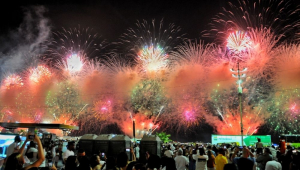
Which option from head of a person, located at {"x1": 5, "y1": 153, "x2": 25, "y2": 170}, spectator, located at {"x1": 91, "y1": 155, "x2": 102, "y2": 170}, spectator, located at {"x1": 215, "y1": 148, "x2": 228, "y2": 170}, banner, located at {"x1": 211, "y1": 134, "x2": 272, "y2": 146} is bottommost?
banner, located at {"x1": 211, "y1": 134, "x2": 272, "y2": 146}

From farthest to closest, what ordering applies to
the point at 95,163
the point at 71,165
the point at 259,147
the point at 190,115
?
1. the point at 190,115
2. the point at 259,147
3. the point at 95,163
4. the point at 71,165

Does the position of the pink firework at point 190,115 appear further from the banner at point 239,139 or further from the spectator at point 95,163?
the spectator at point 95,163

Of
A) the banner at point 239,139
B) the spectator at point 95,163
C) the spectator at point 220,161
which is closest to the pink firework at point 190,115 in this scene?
the banner at point 239,139

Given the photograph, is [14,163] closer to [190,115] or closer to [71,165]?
[71,165]

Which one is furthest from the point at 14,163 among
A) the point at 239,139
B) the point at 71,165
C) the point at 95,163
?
the point at 239,139

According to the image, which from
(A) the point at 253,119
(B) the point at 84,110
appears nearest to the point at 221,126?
(A) the point at 253,119

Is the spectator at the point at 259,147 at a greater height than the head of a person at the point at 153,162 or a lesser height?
lesser

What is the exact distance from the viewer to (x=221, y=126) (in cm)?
4522

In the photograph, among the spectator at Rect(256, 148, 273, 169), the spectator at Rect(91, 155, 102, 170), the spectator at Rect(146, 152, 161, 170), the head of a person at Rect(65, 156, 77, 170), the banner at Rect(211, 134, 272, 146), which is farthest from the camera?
the banner at Rect(211, 134, 272, 146)

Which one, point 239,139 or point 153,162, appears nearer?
point 153,162

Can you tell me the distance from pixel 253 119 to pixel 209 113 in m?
7.44

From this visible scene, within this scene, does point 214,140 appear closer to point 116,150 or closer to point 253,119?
point 253,119

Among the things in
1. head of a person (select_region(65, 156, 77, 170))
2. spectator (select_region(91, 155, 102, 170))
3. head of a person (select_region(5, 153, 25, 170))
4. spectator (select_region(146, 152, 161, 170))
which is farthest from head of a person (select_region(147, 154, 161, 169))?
head of a person (select_region(5, 153, 25, 170))

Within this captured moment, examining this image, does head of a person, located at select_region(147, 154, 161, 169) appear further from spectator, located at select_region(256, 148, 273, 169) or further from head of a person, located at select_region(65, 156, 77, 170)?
spectator, located at select_region(256, 148, 273, 169)
